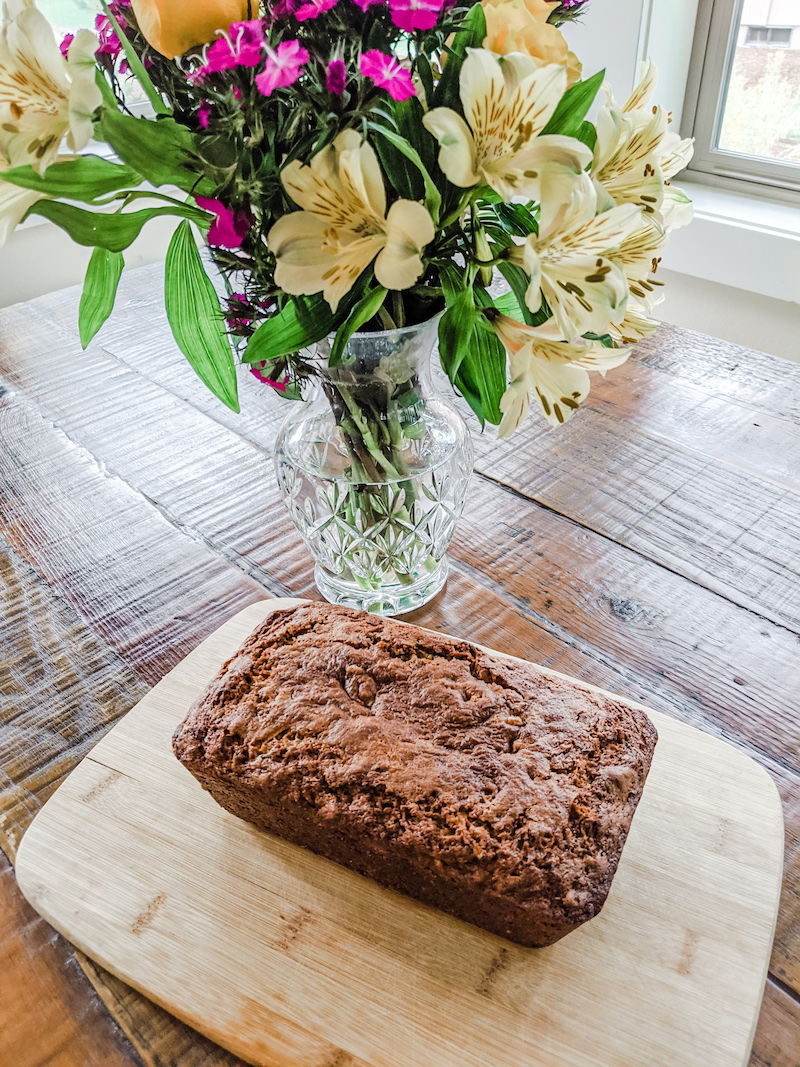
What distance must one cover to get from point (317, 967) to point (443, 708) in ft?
0.69

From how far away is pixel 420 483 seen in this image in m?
0.78

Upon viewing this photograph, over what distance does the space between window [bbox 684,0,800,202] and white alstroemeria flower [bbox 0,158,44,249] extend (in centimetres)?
212

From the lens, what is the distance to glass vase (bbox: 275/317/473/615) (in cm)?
68

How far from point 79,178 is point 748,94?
7.14 ft

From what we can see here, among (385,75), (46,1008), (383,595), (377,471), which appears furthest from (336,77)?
(46,1008)

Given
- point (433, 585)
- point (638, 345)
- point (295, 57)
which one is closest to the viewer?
point (295, 57)

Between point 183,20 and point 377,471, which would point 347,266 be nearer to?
point 183,20

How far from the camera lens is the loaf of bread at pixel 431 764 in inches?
22.5

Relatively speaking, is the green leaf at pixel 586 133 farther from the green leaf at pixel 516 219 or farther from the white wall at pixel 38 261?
the white wall at pixel 38 261

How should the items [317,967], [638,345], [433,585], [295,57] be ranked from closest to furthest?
[295,57], [317,967], [433,585], [638,345]

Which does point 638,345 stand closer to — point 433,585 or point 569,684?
point 433,585

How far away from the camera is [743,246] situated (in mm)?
1989

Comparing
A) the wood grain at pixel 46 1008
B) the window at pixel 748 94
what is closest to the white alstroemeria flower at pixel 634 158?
the wood grain at pixel 46 1008

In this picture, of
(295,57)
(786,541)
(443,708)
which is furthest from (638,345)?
(295,57)
